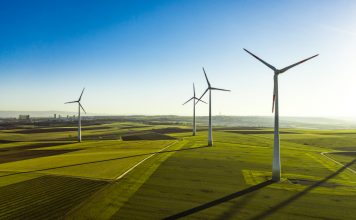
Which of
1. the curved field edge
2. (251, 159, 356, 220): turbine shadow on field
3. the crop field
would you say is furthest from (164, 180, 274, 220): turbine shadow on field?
the curved field edge

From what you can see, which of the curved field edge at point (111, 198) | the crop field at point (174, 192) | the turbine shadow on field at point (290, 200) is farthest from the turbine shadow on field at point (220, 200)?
the curved field edge at point (111, 198)

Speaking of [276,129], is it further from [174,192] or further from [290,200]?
[174,192]

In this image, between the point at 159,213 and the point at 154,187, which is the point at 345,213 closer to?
the point at 159,213

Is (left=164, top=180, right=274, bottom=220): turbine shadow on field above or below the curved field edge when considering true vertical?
below

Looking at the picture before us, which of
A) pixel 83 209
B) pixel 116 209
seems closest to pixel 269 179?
pixel 116 209

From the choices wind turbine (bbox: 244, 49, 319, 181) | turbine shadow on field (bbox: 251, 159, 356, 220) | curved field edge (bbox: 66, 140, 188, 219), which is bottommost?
turbine shadow on field (bbox: 251, 159, 356, 220)

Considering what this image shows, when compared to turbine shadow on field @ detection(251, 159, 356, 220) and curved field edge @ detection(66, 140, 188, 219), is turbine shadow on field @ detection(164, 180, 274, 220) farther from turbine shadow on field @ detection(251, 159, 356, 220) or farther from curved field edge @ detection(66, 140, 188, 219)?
curved field edge @ detection(66, 140, 188, 219)

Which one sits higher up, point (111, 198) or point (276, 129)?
point (276, 129)

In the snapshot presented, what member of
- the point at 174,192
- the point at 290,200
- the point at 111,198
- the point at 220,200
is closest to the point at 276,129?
the point at 290,200
